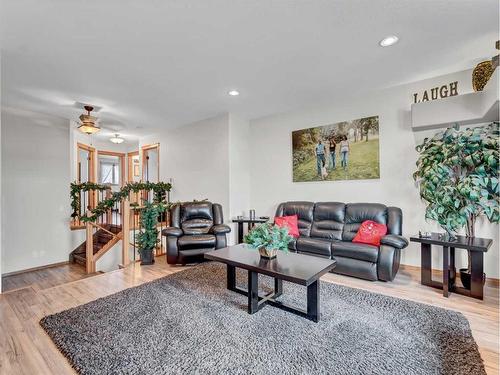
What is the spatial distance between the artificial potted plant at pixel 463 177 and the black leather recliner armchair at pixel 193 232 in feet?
9.54

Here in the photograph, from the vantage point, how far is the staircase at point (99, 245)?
4.87 meters

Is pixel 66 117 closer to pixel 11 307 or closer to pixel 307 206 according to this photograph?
pixel 11 307

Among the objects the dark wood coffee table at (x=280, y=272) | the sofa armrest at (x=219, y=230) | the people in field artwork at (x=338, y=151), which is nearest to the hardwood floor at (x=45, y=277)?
the sofa armrest at (x=219, y=230)

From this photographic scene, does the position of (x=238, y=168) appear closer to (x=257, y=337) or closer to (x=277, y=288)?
(x=277, y=288)

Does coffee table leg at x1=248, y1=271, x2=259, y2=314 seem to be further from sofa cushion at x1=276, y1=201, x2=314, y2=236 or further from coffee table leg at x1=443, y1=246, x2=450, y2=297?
coffee table leg at x1=443, y1=246, x2=450, y2=297

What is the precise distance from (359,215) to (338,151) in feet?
3.92

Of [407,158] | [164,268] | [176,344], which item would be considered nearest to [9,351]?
[176,344]

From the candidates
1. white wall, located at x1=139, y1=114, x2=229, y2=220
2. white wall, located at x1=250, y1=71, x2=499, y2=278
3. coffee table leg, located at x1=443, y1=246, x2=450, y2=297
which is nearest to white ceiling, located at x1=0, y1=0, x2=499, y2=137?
white wall, located at x1=250, y1=71, x2=499, y2=278

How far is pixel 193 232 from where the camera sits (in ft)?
13.6

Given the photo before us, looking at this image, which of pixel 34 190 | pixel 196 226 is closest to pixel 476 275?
pixel 196 226

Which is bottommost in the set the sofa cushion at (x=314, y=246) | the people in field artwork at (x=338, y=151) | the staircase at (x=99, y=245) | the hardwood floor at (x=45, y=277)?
the hardwood floor at (x=45, y=277)

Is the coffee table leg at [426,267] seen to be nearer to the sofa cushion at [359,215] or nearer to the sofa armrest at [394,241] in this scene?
the sofa armrest at [394,241]

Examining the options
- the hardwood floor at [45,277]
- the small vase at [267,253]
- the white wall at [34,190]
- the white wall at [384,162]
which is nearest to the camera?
the small vase at [267,253]

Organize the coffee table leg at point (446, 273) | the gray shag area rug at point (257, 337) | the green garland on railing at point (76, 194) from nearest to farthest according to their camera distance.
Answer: the gray shag area rug at point (257, 337)
the coffee table leg at point (446, 273)
the green garland on railing at point (76, 194)
